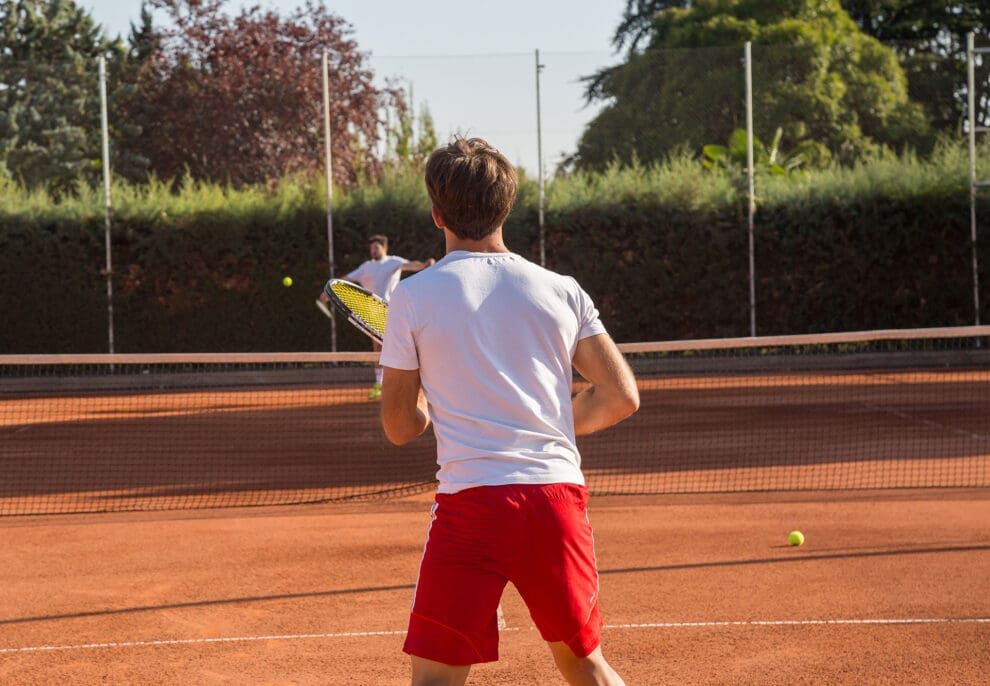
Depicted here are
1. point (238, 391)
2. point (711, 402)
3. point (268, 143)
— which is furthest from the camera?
point (268, 143)

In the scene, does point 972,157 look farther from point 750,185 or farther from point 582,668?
point 582,668

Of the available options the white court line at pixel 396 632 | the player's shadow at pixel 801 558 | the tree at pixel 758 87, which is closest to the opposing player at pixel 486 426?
the white court line at pixel 396 632

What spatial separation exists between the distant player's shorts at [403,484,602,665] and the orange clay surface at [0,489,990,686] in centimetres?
190

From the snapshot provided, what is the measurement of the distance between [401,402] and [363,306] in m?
0.96

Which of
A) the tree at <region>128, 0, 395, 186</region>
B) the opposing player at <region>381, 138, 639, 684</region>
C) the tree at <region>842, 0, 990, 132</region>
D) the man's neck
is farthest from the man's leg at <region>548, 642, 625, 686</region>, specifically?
the tree at <region>842, 0, 990, 132</region>

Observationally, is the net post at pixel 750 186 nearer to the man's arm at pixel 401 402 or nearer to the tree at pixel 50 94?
the tree at pixel 50 94

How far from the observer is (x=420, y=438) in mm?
11953

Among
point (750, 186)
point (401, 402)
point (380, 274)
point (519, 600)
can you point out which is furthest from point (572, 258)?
point (401, 402)

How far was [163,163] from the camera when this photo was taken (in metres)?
28.8

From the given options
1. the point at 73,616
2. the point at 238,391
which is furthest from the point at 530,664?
the point at 238,391

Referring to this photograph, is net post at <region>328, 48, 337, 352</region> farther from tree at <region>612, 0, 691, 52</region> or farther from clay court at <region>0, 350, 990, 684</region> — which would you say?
tree at <region>612, 0, 691, 52</region>

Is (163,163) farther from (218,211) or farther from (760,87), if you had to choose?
(760,87)

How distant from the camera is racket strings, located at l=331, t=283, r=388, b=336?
11.9 ft

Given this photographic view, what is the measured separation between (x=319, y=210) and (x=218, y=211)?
62.0 inches
